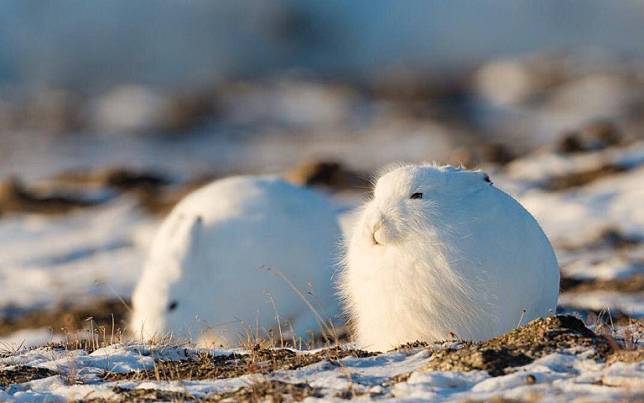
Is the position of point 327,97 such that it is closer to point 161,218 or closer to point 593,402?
point 161,218

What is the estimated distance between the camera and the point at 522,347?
533cm

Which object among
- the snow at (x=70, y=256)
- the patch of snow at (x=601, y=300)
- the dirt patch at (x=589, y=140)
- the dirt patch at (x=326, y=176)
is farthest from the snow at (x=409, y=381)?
the dirt patch at (x=589, y=140)

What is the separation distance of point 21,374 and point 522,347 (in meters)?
3.05

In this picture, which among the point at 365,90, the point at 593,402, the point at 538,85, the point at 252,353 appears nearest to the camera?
the point at 593,402

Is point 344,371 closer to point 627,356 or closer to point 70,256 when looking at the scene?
point 627,356

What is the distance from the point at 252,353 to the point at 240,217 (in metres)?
5.49

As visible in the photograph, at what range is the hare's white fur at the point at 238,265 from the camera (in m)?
11.0

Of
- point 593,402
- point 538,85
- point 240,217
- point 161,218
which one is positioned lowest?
point 593,402

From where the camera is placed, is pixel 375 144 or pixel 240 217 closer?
pixel 240 217

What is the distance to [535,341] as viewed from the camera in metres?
5.45

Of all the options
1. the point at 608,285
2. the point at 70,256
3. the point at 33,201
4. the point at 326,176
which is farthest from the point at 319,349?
the point at 33,201

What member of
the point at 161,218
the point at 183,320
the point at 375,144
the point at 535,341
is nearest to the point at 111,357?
the point at 535,341

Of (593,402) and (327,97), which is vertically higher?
(327,97)

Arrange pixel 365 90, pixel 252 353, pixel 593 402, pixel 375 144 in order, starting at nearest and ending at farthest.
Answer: pixel 593 402 < pixel 252 353 < pixel 375 144 < pixel 365 90
